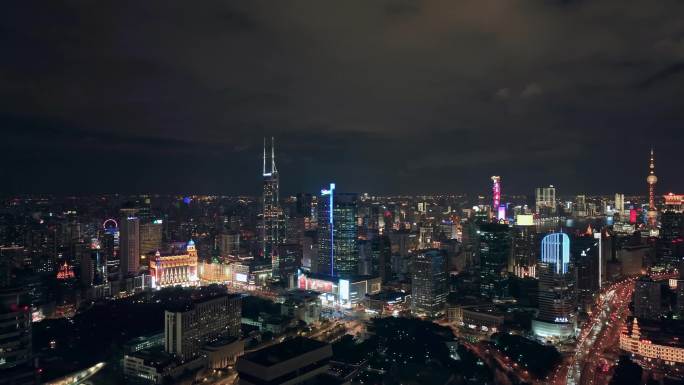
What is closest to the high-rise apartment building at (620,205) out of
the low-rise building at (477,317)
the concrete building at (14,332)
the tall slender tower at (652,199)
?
the tall slender tower at (652,199)

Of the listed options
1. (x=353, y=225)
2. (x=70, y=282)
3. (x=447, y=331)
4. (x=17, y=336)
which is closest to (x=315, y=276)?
(x=353, y=225)

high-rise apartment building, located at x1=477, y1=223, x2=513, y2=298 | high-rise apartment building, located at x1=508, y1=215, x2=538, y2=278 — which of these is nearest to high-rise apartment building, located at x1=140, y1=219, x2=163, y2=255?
high-rise apartment building, located at x1=477, y1=223, x2=513, y2=298

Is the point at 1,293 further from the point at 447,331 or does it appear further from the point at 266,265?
the point at 266,265

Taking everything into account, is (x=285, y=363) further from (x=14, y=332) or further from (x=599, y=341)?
(x=599, y=341)

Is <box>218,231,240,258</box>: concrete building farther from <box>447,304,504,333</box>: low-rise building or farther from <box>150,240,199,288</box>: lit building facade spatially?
<box>447,304,504,333</box>: low-rise building

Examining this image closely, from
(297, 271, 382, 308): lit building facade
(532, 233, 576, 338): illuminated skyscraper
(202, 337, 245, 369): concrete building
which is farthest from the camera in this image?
(297, 271, 382, 308): lit building facade

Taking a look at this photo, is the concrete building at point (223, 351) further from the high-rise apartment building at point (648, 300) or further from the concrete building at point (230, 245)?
the concrete building at point (230, 245)
